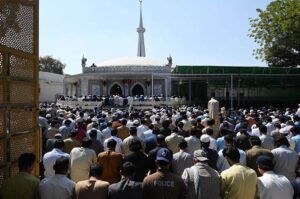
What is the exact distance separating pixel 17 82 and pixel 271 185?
4.23 metres

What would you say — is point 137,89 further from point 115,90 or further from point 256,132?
point 256,132

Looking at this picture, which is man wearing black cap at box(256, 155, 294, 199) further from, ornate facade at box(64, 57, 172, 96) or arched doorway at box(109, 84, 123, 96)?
arched doorway at box(109, 84, 123, 96)

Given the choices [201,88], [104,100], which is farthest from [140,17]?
[104,100]

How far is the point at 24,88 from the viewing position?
13.9 ft

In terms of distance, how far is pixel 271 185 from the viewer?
11.7 ft

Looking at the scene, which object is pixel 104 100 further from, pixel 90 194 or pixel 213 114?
pixel 90 194

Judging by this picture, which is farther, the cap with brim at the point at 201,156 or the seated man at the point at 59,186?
the cap with brim at the point at 201,156

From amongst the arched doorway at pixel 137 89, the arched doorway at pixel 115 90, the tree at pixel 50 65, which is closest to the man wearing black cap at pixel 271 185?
the arched doorway at pixel 137 89

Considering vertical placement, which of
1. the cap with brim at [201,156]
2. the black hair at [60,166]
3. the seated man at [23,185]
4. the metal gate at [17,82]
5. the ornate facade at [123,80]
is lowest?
the seated man at [23,185]

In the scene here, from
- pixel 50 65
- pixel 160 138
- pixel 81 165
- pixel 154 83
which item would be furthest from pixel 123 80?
pixel 50 65

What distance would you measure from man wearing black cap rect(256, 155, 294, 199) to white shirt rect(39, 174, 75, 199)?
2721 millimetres

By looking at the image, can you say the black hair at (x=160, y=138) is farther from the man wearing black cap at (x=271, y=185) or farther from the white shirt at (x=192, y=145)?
the man wearing black cap at (x=271, y=185)

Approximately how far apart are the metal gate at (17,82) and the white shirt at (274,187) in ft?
12.3

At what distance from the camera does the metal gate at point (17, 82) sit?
3672 millimetres
